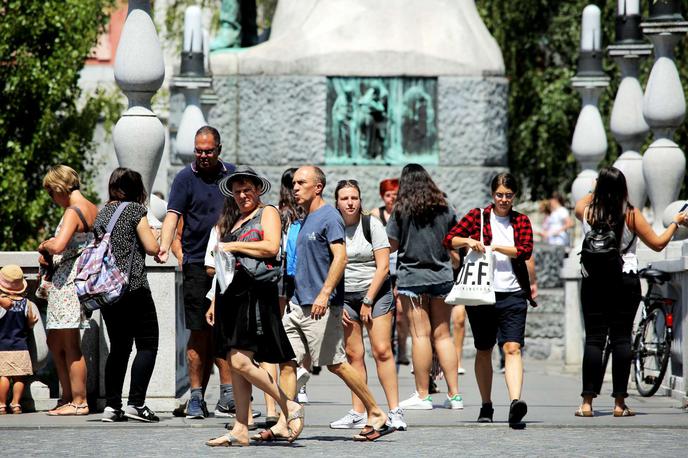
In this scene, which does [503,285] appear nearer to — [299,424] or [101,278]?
[299,424]

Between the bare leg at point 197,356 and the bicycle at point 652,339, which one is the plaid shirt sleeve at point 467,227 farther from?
the bicycle at point 652,339

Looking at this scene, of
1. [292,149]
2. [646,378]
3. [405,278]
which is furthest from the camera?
[292,149]

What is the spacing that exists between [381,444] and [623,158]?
7.47 m

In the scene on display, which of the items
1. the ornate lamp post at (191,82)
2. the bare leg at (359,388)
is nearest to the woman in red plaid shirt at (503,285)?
the bare leg at (359,388)

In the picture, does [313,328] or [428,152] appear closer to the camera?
[313,328]

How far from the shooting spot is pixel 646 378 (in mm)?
13906

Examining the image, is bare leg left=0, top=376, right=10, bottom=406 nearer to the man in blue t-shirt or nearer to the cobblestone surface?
the cobblestone surface

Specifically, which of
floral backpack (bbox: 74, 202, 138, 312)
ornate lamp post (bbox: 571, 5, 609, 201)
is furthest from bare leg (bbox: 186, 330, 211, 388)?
ornate lamp post (bbox: 571, 5, 609, 201)

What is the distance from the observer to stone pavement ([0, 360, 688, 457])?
32.5 feet

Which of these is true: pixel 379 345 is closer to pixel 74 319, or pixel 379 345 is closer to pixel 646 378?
pixel 74 319

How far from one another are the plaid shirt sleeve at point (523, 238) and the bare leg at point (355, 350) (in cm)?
120

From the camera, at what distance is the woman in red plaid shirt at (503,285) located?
1156cm

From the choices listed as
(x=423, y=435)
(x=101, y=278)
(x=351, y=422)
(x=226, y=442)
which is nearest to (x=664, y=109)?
(x=351, y=422)

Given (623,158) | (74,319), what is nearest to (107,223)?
(74,319)
